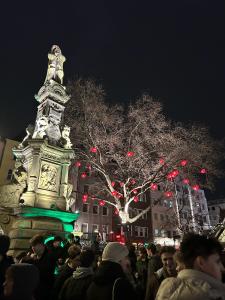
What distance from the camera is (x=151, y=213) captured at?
4503cm

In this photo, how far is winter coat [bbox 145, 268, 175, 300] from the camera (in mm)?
4095

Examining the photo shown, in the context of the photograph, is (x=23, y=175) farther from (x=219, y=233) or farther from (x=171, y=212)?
(x=171, y=212)

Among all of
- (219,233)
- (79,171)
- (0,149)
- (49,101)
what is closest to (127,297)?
(219,233)

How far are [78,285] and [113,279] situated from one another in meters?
0.96

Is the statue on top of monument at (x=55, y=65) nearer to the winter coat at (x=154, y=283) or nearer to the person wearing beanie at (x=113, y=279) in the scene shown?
the winter coat at (x=154, y=283)

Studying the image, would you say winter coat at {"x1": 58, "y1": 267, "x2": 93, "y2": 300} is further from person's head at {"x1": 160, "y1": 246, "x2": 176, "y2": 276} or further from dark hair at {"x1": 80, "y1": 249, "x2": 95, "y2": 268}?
person's head at {"x1": 160, "y1": 246, "x2": 176, "y2": 276}

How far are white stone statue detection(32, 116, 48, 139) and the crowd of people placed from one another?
9768 mm

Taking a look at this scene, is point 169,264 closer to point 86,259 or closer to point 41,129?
point 86,259

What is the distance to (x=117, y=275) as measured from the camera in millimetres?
2910

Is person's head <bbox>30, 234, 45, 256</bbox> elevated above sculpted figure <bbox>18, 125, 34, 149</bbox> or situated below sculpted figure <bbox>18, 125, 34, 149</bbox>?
below

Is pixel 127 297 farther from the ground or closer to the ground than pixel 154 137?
closer to the ground

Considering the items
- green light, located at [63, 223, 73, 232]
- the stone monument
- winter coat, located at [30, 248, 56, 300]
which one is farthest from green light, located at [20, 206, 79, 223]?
winter coat, located at [30, 248, 56, 300]

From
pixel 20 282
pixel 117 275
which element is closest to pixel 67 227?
pixel 117 275

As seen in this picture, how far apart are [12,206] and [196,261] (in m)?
11.6
